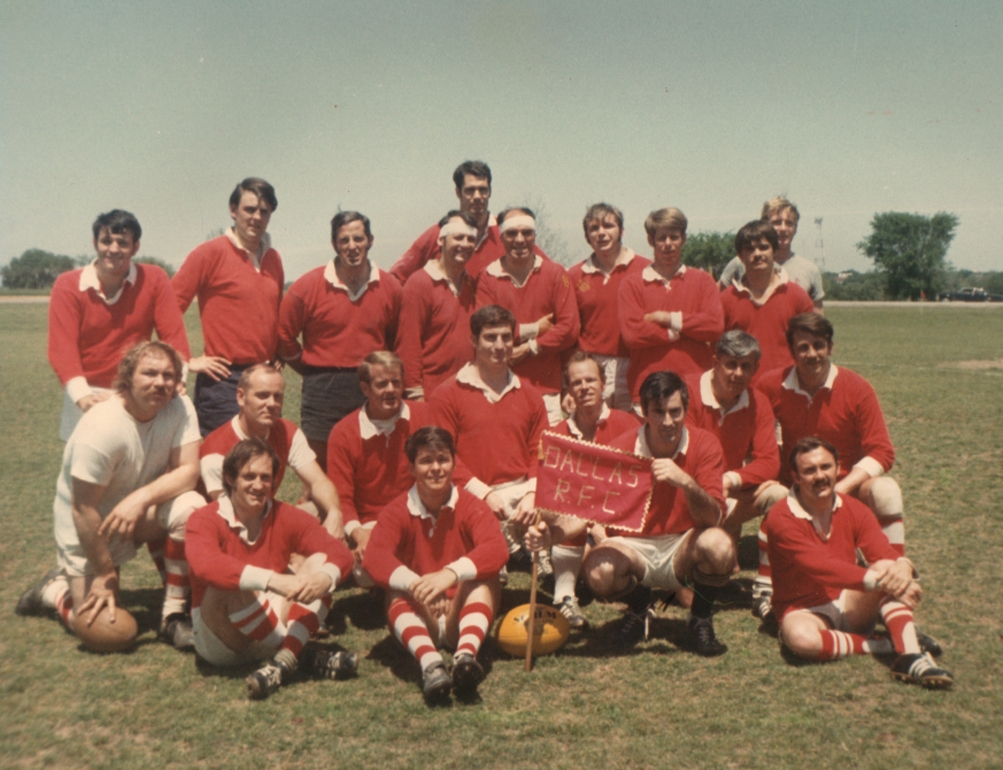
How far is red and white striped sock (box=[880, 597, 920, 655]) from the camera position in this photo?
14.2ft

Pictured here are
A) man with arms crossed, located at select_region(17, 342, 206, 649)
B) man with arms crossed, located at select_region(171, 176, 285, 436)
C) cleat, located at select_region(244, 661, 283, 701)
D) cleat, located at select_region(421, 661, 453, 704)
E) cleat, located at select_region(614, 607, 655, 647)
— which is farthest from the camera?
man with arms crossed, located at select_region(171, 176, 285, 436)

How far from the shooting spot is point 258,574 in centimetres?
423

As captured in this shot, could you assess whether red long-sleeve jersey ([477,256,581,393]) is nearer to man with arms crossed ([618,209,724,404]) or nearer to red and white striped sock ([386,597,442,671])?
man with arms crossed ([618,209,724,404])

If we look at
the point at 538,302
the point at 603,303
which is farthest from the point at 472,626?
the point at 603,303

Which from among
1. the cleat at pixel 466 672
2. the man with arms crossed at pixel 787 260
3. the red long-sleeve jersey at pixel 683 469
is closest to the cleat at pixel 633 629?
the red long-sleeve jersey at pixel 683 469

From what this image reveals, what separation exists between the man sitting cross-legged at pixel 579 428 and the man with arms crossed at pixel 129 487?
224cm

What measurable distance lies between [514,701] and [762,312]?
362cm

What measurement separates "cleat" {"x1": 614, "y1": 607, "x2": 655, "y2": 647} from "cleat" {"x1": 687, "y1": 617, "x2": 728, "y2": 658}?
0.27m

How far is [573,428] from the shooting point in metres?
5.43

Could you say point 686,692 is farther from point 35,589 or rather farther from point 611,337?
point 35,589

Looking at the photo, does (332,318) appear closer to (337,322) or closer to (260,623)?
(337,322)

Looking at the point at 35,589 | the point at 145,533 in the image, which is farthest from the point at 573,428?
the point at 35,589

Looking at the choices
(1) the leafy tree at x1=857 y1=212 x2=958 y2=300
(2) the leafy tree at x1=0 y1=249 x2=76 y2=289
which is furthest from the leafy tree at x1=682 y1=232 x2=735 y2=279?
(2) the leafy tree at x1=0 y1=249 x2=76 y2=289

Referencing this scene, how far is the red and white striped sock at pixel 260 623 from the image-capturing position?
4.44 metres
